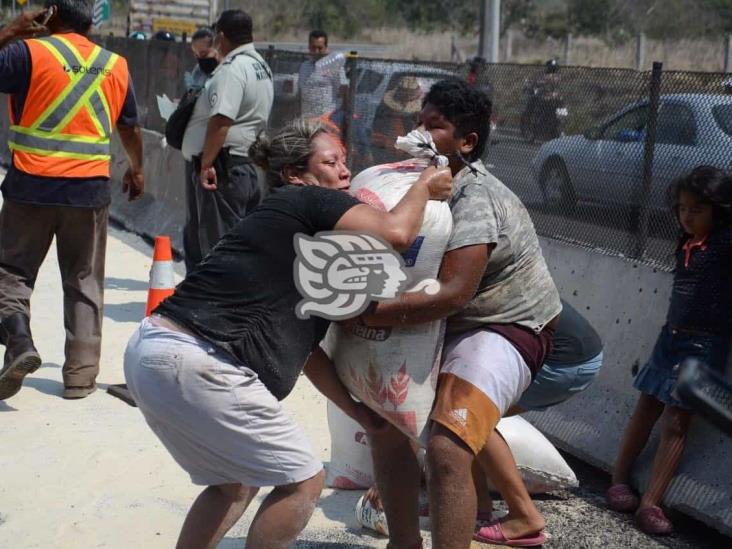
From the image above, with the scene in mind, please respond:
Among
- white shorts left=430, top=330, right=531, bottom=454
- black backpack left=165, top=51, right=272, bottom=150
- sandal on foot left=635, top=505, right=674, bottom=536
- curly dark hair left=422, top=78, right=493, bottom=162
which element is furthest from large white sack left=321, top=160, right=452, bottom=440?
black backpack left=165, top=51, right=272, bottom=150

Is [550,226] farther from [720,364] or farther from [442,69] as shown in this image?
[442,69]

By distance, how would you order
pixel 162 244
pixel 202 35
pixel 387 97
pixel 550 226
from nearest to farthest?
pixel 550 226
pixel 162 244
pixel 387 97
pixel 202 35

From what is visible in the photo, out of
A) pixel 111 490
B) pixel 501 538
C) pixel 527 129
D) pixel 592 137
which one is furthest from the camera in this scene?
pixel 527 129

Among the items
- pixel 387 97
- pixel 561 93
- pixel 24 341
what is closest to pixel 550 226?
pixel 561 93

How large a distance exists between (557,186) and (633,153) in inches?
27.9

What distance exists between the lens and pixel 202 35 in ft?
33.0

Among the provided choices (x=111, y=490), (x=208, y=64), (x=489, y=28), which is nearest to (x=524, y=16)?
(x=489, y=28)

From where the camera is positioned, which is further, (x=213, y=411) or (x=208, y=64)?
(x=208, y=64)

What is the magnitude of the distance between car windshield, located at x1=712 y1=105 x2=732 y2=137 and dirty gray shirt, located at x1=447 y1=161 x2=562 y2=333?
1.75 meters

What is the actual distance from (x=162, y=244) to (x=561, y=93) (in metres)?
2.64

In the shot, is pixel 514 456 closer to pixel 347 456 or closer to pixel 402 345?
pixel 347 456

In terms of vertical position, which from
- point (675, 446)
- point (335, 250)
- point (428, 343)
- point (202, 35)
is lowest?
point (675, 446)

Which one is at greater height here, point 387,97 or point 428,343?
point 387,97

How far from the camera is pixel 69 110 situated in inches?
250
